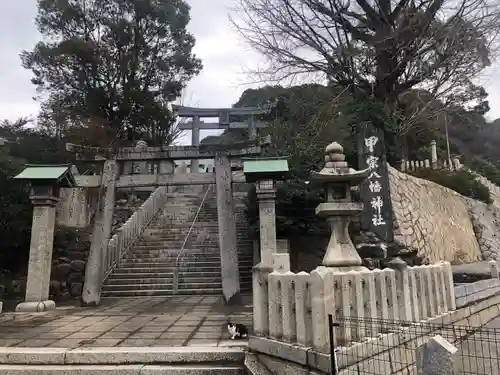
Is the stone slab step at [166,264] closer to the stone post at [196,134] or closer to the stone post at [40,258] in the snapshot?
the stone post at [40,258]

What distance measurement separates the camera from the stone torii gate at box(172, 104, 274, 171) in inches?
1139

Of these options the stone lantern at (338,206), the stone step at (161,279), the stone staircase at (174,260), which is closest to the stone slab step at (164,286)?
the stone staircase at (174,260)

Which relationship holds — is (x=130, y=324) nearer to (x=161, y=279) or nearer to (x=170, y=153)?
(x=161, y=279)

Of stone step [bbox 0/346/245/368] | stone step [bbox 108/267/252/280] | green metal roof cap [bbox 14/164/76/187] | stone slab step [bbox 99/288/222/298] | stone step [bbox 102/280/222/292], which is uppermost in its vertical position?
green metal roof cap [bbox 14/164/76/187]

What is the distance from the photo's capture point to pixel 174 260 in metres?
13.2

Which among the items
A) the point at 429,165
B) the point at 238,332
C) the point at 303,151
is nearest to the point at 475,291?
the point at 238,332

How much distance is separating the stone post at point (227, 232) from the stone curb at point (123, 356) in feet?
16.5

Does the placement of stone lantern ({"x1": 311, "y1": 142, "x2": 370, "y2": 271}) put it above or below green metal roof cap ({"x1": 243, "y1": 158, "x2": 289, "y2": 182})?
below

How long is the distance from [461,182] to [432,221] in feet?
27.4

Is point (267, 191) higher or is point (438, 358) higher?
point (267, 191)

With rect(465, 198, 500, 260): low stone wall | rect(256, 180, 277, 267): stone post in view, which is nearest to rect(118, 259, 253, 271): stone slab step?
rect(256, 180, 277, 267): stone post

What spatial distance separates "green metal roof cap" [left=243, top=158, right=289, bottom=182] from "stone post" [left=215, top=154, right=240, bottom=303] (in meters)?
0.99

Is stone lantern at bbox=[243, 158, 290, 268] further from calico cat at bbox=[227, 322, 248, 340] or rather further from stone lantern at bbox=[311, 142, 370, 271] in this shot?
calico cat at bbox=[227, 322, 248, 340]

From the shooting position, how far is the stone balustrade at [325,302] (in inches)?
155
